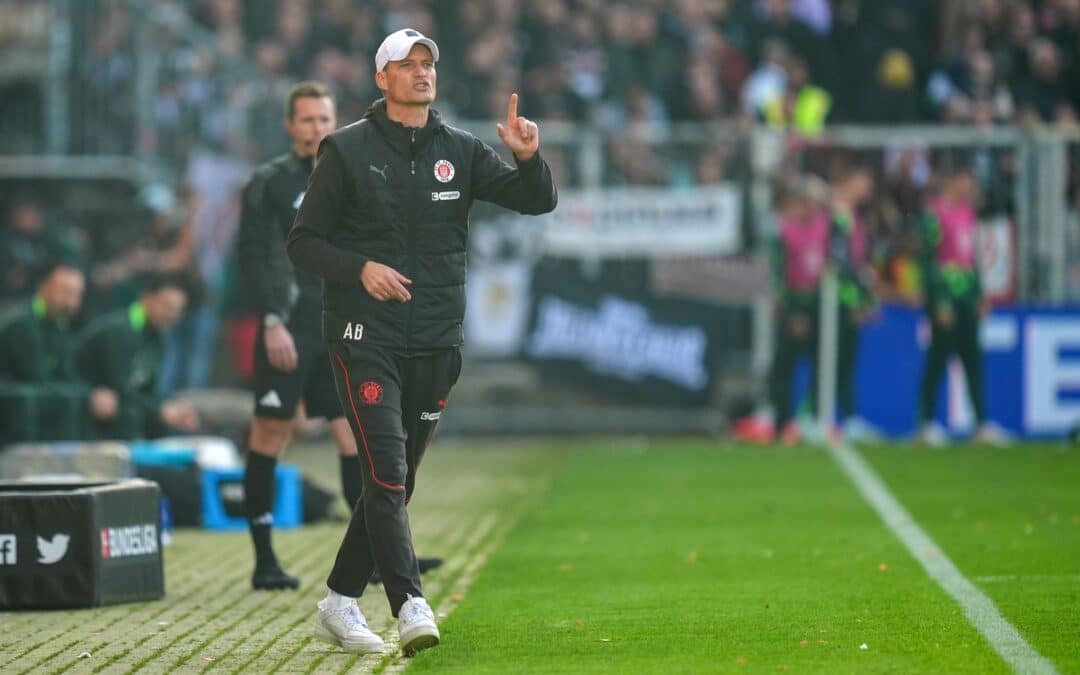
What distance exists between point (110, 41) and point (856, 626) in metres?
14.9

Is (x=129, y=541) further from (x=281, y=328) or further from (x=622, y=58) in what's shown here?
(x=622, y=58)

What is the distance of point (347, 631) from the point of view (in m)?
7.66

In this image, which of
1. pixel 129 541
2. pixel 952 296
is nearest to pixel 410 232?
pixel 129 541

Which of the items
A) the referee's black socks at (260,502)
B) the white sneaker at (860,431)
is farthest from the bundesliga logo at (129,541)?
the white sneaker at (860,431)

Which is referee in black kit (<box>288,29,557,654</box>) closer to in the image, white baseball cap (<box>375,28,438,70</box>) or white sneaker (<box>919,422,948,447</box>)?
white baseball cap (<box>375,28,438,70</box>)

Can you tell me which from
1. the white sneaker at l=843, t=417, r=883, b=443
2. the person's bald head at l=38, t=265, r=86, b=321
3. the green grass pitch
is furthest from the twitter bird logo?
the white sneaker at l=843, t=417, r=883, b=443

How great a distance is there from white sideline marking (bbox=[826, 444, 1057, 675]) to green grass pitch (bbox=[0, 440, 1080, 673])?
66mm

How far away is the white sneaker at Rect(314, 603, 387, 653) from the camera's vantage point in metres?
7.63

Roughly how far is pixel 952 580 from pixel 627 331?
11.6 metres

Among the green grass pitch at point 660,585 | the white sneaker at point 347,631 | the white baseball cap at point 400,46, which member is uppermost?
the white baseball cap at point 400,46

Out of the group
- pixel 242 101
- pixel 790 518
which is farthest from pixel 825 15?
pixel 790 518

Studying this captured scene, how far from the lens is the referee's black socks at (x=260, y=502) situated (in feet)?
32.5

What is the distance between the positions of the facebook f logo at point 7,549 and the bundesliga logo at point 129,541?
1.28 feet

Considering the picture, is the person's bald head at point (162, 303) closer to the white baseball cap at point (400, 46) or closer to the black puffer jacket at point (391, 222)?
the black puffer jacket at point (391, 222)
